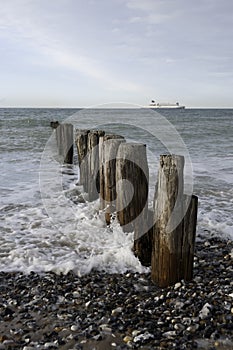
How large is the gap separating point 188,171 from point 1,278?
24.9ft

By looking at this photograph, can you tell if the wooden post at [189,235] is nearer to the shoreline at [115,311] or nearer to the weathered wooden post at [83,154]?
the shoreline at [115,311]

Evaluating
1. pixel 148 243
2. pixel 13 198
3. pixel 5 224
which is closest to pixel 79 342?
pixel 148 243

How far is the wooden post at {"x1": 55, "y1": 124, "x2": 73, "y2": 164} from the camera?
40.3 ft

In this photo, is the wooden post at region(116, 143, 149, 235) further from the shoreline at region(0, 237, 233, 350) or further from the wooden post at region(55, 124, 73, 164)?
the wooden post at region(55, 124, 73, 164)

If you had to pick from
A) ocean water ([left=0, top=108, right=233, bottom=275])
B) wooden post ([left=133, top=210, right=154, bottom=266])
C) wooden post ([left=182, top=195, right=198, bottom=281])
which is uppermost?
wooden post ([left=182, top=195, right=198, bottom=281])

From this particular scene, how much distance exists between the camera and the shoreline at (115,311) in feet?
10.0

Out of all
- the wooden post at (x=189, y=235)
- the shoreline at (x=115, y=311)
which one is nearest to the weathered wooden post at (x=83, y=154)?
the shoreline at (x=115, y=311)

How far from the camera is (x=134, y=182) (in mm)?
4754

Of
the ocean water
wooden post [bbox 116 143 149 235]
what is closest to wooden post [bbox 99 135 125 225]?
the ocean water

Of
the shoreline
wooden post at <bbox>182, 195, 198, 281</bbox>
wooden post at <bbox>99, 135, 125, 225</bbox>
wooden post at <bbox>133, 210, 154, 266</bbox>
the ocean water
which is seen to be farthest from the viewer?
wooden post at <bbox>99, 135, 125, 225</bbox>

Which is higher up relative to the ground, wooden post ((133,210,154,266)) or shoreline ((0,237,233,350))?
wooden post ((133,210,154,266))

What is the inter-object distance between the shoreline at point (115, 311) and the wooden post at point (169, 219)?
16 centimetres

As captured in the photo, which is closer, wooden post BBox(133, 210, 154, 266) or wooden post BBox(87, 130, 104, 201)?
wooden post BBox(133, 210, 154, 266)

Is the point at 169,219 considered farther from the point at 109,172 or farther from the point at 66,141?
the point at 66,141
